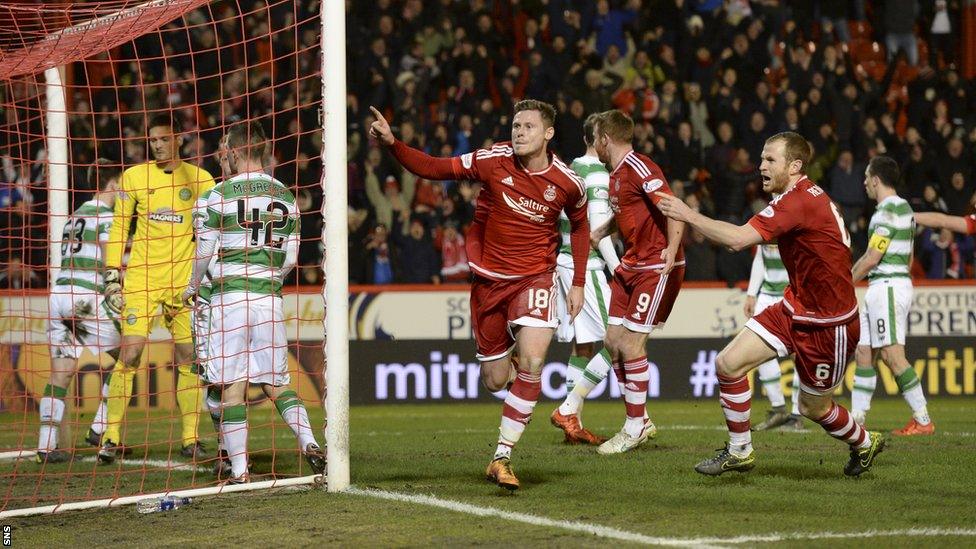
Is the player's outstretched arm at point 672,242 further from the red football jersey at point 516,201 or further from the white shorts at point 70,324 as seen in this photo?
the white shorts at point 70,324

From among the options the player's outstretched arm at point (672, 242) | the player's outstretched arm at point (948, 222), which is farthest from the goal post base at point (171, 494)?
the player's outstretched arm at point (948, 222)

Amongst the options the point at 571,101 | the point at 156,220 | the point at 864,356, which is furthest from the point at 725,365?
the point at 571,101

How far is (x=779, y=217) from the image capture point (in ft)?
25.2

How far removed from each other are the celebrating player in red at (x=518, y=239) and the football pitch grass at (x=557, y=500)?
819 mm

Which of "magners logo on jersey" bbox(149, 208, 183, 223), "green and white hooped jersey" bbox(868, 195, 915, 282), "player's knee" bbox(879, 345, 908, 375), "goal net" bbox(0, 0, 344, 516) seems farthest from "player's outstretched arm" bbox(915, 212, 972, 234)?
"magners logo on jersey" bbox(149, 208, 183, 223)

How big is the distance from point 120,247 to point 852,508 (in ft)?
19.5

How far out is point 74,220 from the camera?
10.6 meters

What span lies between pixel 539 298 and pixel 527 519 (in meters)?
1.77

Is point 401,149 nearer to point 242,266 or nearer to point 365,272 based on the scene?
point 242,266

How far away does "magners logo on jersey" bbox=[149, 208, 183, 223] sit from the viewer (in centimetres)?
982

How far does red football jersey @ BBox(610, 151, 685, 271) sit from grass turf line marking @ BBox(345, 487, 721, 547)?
116 inches

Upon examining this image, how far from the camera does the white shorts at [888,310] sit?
11688 mm

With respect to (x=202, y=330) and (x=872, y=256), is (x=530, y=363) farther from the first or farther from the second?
Answer: (x=872, y=256)

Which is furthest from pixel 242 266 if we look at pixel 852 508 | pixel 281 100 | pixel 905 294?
pixel 281 100
